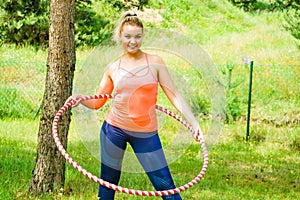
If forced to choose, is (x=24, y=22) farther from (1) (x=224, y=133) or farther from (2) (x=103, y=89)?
(2) (x=103, y=89)

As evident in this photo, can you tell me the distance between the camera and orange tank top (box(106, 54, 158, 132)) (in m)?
4.20

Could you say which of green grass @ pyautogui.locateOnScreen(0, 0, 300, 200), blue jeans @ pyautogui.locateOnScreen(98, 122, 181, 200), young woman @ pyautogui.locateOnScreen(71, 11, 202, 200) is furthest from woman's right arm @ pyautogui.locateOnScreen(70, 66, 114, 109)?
green grass @ pyautogui.locateOnScreen(0, 0, 300, 200)

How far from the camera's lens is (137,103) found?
4219 millimetres

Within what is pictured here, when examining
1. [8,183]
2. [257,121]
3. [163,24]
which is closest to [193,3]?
[163,24]

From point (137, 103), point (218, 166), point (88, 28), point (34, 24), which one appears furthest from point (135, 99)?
point (88, 28)

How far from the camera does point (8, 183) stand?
6266mm

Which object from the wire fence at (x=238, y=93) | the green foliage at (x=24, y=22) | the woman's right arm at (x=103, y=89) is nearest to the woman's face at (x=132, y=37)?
the woman's right arm at (x=103, y=89)

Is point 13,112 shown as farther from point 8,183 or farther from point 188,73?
point 8,183

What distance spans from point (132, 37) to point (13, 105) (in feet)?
23.9

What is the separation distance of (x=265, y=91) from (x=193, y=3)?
1102 centimetres

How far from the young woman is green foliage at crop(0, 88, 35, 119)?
6.81m

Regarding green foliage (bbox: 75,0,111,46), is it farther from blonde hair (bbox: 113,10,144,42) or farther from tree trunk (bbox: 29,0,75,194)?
blonde hair (bbox: 113,10,144,42)

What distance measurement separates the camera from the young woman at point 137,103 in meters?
4.20

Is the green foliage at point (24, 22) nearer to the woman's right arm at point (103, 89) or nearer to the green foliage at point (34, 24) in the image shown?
the green foliage at point (34, 24)
